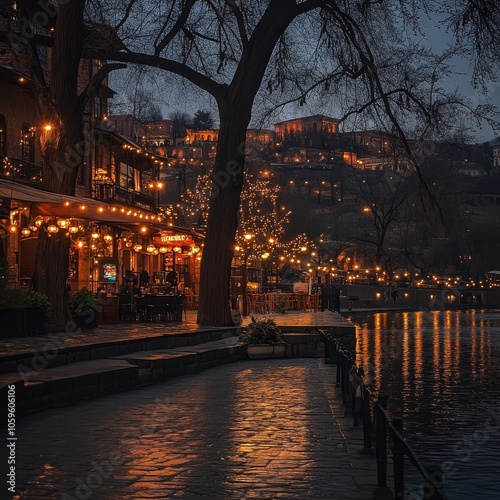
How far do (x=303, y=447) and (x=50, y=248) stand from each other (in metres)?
12.9

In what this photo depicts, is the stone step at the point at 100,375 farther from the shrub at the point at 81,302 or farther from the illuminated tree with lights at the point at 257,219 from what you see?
the illuminated tree with lights at the point at 257,219

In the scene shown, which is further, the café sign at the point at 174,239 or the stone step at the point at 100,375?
the café sign at the point at 174,239

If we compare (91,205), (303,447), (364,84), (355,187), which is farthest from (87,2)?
(355,187)

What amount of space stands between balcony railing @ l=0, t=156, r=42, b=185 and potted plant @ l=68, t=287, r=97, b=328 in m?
9.46

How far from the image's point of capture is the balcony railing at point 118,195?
140 ft

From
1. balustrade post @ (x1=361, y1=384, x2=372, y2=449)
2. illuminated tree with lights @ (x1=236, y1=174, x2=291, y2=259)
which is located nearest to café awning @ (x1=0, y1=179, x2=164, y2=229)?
balustrade post @ (x1=361, y1=384, x2=372, y2=449)

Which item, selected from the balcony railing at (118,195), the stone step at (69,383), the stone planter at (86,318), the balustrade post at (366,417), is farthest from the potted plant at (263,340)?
the balcony railing at (118,195)

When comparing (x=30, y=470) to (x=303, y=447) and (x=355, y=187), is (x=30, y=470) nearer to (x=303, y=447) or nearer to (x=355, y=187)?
(x=303, y=447)

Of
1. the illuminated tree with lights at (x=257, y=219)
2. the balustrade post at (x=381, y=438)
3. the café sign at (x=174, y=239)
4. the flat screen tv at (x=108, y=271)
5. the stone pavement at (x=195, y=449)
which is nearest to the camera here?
the balustrade post at (x=381, y=438)

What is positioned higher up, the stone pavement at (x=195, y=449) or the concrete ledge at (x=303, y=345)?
the concrete ledge at (x=303, y=345)

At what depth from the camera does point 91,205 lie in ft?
68.7

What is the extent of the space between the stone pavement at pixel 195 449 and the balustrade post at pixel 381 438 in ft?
0.67

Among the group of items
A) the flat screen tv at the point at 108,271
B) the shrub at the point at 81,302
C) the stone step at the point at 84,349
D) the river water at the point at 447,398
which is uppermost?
the flat screen tv at the point at 108,271

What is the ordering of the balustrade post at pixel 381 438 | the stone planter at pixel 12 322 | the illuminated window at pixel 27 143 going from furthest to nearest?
the illuminated window at pixel 27 143
the stone planter at pixel 12 322
the balustrade post at pixel 381 438
